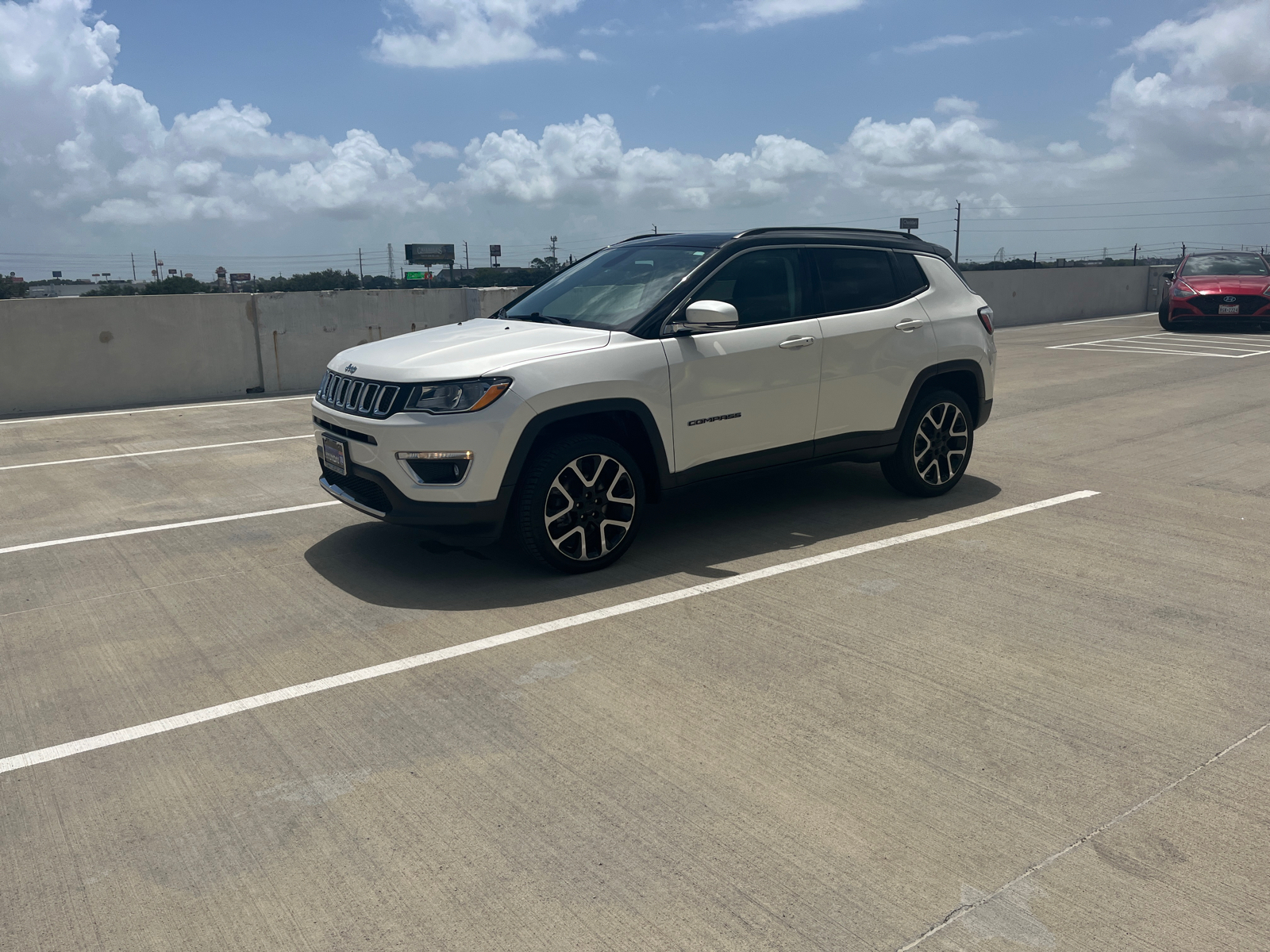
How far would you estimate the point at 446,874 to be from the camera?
2879mm

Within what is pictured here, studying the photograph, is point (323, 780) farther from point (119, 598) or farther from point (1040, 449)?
point (1040, 449)

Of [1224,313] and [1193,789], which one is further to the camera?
[1224,313]

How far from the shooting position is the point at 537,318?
19.8ft

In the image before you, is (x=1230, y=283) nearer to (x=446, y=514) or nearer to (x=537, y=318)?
(x=537, y=318)

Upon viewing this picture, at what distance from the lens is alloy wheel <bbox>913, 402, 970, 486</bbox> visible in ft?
22.4

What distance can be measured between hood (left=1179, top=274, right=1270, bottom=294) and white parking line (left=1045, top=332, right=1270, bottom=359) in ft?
2.83

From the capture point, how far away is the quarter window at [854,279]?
6281 millimetres

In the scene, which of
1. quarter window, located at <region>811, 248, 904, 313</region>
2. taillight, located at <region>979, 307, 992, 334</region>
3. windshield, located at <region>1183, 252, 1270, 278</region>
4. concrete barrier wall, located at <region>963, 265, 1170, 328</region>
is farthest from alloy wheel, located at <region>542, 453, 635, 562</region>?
concrete barrier wall, located at <region>963, 265, 1170, 328</region>

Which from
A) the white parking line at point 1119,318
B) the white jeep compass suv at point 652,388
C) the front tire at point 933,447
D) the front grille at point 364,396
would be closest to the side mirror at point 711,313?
the white jeep compass suv at point 652,388

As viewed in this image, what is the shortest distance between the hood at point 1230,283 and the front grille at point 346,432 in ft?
63.3

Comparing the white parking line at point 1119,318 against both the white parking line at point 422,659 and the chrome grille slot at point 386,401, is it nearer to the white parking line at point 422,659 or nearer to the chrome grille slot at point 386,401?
the white parking line at point 422,659

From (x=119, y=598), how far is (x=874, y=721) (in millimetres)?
3846

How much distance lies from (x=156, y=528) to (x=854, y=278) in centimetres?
477

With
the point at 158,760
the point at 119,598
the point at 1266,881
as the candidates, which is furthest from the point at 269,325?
the point at 1266,881
